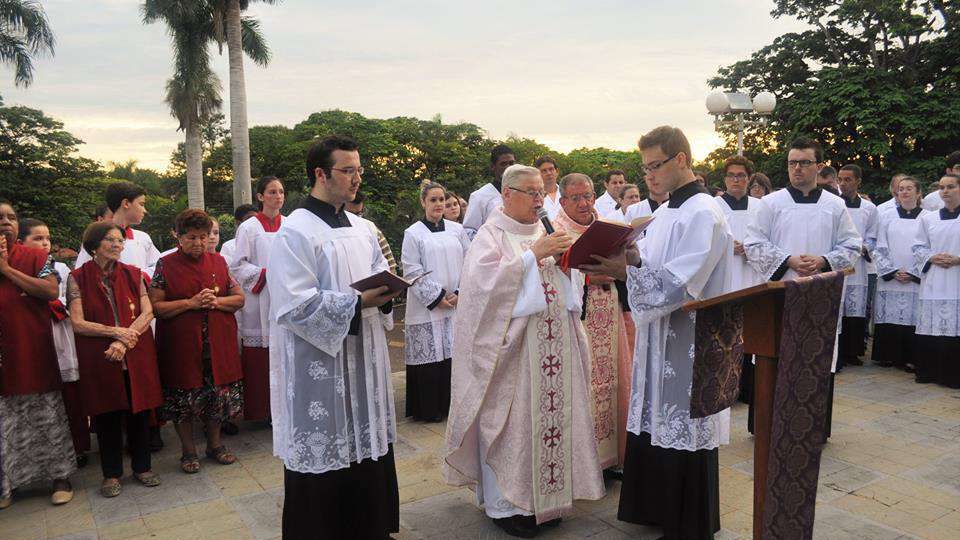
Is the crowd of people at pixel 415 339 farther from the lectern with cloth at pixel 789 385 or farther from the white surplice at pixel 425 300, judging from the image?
the lectern with cloth at pixel 789 385

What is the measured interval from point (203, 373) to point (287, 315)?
2.53 metres

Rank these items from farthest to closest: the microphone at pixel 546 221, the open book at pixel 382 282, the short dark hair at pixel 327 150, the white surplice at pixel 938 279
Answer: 1. the white surplice at pixel 938 279
2. the microphone at pixel 546 221
3. the short dark hair at pixel 327 150
4. the open book at pixel 382 282

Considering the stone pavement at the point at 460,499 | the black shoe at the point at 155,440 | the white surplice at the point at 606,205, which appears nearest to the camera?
the stone pavement at the point at 460,499

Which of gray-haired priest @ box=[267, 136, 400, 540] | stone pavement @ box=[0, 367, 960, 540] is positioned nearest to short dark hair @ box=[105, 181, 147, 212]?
stone pavement @ box=[0, 367, 960, 540]

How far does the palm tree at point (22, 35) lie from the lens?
955 inches

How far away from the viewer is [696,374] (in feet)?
9.40

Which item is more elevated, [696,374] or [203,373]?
[696,374]

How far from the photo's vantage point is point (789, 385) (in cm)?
239

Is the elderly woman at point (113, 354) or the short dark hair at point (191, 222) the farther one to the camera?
the short dark hair at point (191, 222)

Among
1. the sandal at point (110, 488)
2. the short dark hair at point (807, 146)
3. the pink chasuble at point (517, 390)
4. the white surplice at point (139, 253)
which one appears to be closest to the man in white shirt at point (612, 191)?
the short dark hair at point (807, 146)

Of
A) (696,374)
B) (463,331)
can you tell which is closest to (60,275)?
(463,331)

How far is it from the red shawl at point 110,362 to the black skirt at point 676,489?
370cm

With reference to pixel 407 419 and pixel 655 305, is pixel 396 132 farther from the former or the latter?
pixel 655 305

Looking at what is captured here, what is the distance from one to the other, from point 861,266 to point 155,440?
9.03 m
